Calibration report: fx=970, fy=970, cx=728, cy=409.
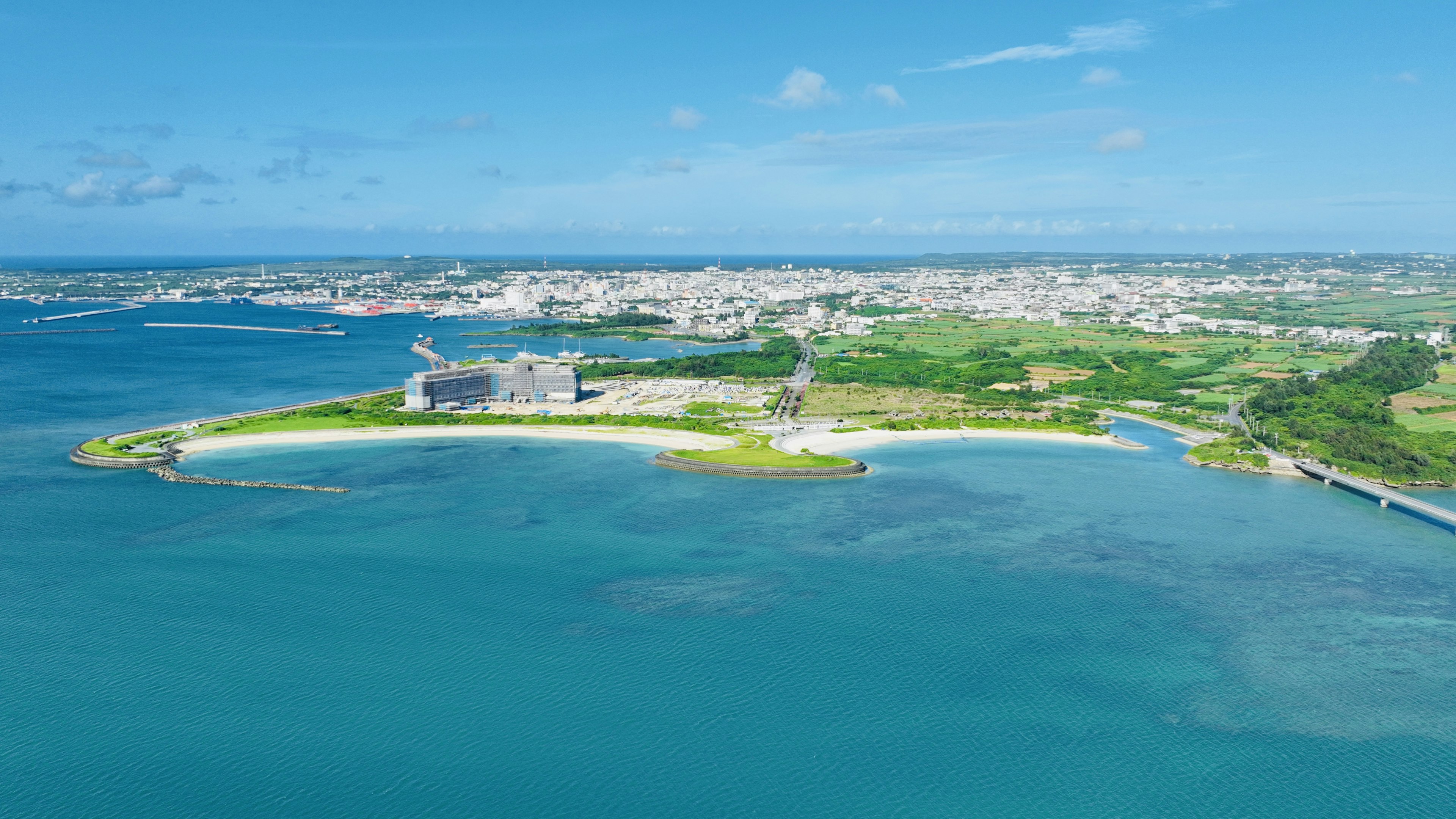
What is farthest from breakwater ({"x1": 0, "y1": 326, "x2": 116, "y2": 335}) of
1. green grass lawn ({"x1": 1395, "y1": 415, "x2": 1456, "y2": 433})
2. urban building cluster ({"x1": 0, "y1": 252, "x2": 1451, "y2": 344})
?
green grass lawn ({"x1": 1395, "y1": 415, "x2": 1456, "y2": 433})

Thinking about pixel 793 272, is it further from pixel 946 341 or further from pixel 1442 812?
pixel 1442 812

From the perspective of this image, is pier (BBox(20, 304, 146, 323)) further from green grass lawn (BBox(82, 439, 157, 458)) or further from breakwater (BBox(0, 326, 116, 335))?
green grass lawn (BBox(82, 439, 157, 458))

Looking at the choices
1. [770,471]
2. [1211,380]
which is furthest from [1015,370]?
[770,471]

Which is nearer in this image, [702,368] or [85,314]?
[702,368]

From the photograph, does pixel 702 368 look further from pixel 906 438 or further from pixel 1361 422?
pixel 1361 422

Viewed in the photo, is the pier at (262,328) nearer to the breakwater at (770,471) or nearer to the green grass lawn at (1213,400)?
the breakwater at (770,471)

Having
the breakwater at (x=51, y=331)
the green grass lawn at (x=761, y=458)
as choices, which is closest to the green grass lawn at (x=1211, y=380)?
the green grass lawn at (x=761, y=458)

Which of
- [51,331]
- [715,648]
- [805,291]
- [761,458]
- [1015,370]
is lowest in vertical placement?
[715,648]
